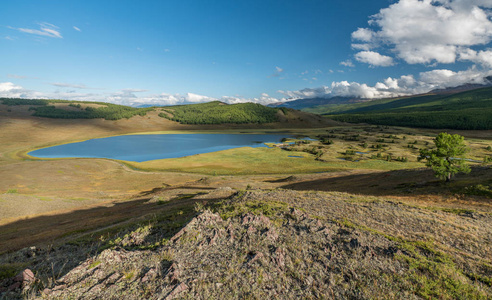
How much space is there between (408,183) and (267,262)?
4157 centimetres

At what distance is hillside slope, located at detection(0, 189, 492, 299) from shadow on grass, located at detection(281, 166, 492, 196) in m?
18.8

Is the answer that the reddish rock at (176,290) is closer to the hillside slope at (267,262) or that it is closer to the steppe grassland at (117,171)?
the hillside slope at (267,262)

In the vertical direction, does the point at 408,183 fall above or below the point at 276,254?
below

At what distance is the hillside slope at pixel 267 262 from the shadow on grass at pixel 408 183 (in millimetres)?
18763

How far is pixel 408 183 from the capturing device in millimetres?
A: 40656

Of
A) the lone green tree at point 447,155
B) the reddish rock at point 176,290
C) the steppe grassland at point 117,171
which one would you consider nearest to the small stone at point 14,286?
the reddish rock at point 176,290

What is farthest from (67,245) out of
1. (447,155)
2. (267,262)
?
(447,155)

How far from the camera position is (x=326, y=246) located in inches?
513

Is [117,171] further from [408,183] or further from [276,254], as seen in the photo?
[408,183]

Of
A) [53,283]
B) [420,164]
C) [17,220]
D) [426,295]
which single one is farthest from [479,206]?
[420,164]

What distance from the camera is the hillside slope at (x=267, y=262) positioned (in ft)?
31.6

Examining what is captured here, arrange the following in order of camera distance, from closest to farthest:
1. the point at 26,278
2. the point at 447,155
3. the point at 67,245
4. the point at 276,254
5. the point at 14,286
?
the point at 14,286 → the point at 26,278 → the point at 276,254 → the point at 67,245 → the point at 447,155

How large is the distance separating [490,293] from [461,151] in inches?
1441

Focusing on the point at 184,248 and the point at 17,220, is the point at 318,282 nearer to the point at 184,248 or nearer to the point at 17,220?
the point at 184,248
